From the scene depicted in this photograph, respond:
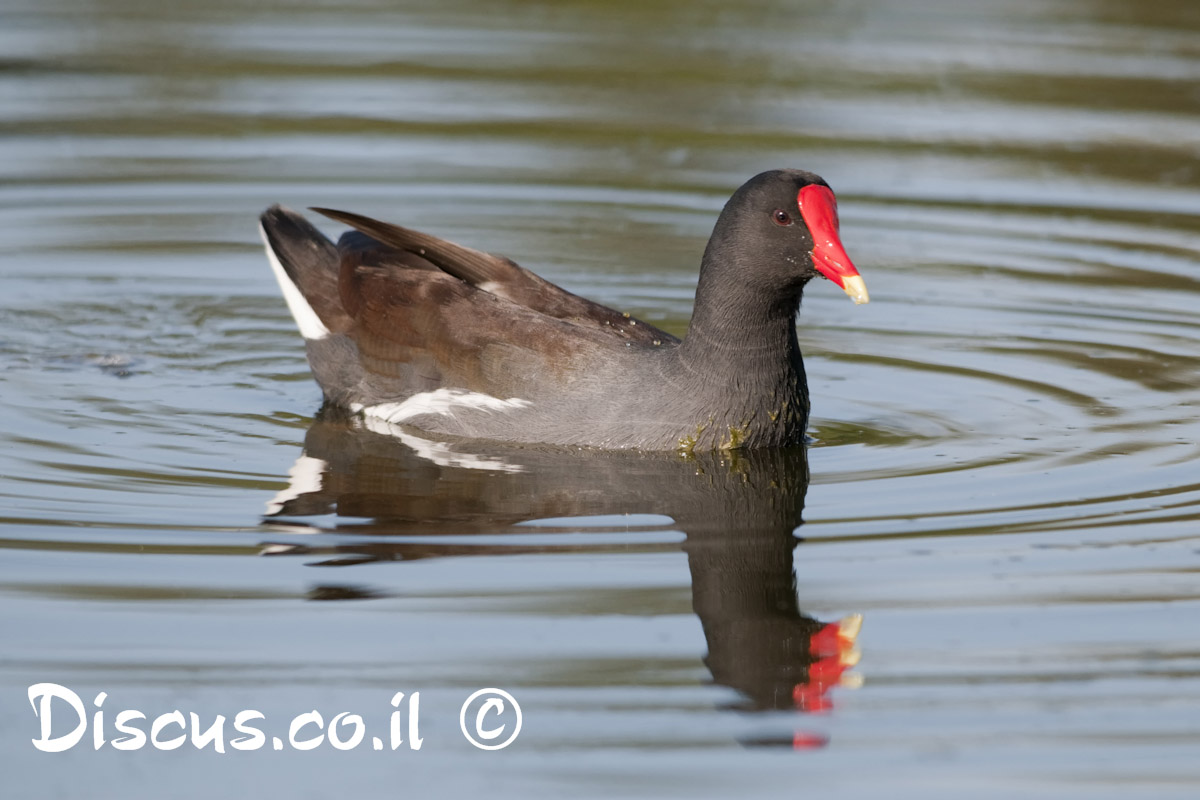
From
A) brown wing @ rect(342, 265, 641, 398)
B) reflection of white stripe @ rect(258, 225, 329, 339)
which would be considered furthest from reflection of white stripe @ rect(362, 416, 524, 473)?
reflection of white stripe @ rect(258, 225, 329, 339)

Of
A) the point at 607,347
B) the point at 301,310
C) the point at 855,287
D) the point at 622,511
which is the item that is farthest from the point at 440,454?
the point at 855,287

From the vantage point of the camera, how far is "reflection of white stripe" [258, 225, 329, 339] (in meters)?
7.54

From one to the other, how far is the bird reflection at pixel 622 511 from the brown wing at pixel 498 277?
0.56 meters

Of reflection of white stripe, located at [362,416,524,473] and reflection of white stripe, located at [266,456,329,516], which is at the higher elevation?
reflection of white stripe, located at [362,416,524,473]

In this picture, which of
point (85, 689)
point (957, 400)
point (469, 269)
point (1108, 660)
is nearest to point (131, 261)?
point (469, 269)

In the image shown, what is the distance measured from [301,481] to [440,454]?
2.03 feet

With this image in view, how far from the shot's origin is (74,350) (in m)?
7.96

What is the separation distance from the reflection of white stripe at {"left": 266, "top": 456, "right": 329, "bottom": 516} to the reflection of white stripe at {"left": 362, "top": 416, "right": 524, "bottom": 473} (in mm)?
402

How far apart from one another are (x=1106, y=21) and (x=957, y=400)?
857 cm

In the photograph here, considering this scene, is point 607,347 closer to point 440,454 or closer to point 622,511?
point 440,454

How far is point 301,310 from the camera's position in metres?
7.66

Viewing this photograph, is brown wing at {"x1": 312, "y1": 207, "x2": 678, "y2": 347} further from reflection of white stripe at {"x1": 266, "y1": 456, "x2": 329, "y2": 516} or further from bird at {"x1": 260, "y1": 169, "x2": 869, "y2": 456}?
reflection of white stripe at {"x1": 266, "y1": 456, "x2": 329, "y2": 516}

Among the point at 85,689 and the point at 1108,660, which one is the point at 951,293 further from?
the point at 85,689

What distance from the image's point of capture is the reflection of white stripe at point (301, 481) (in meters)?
5.95
